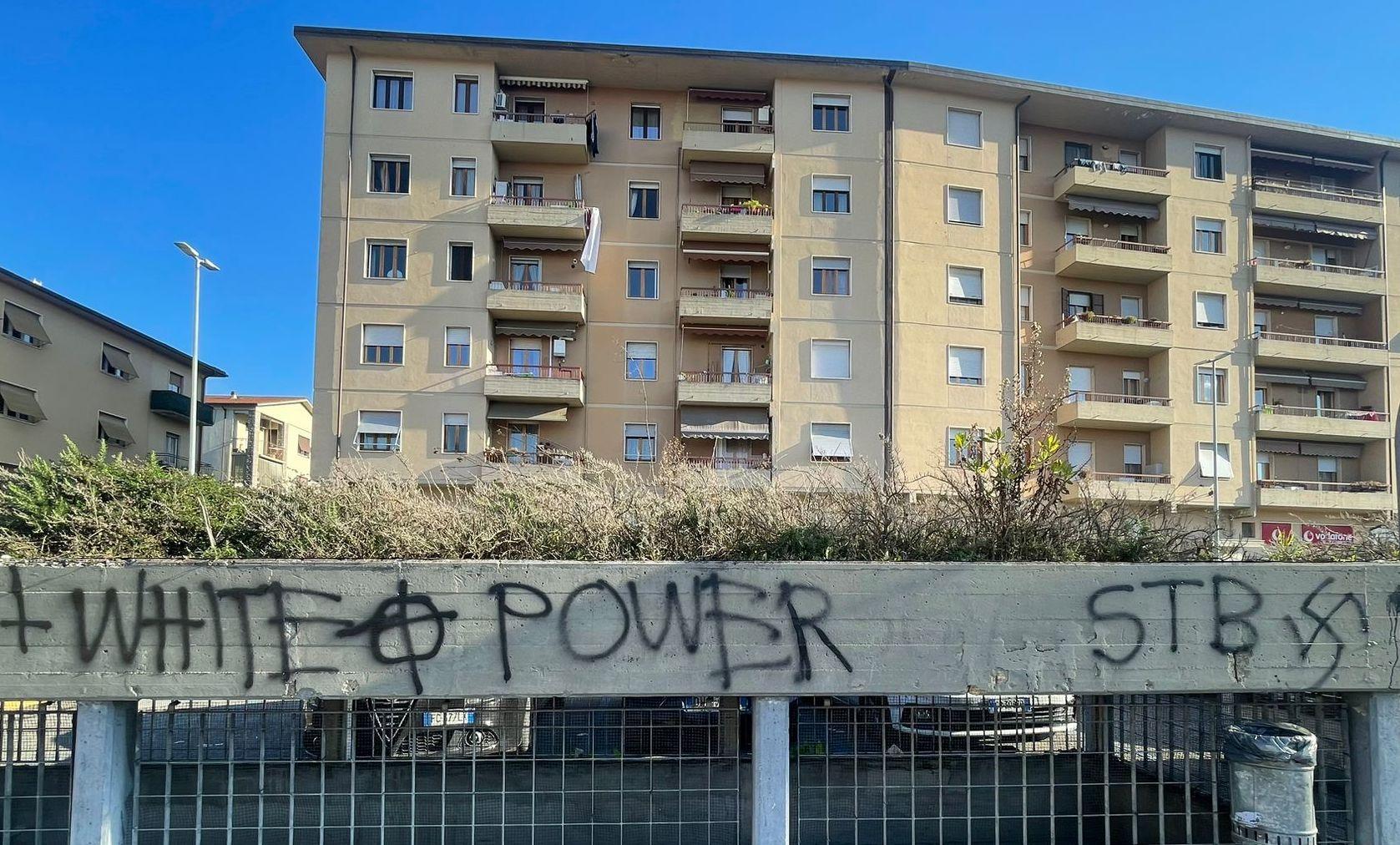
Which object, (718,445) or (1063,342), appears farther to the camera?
(1063,342)

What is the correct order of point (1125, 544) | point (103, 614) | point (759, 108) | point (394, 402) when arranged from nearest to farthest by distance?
point (103, 614) → point (1125, 544) → point (394, 402) → point (759, 108)

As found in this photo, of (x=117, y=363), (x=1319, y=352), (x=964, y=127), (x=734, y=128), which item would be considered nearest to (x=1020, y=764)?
(x=734, y=128)

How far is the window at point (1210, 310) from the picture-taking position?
2959 cm

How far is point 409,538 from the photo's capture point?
19.2 ft

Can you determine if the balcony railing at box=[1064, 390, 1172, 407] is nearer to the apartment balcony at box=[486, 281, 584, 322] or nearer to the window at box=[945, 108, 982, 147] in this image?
the window at box=[945, 108, 982, 147]

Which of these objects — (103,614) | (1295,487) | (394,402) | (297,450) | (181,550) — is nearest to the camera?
(103,614)

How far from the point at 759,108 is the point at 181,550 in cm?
2506

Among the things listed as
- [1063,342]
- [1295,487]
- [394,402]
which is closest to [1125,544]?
[394,402]

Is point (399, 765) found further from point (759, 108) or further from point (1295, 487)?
point (1295, 487)

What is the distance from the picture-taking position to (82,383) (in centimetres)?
3038

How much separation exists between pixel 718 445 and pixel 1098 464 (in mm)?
13343

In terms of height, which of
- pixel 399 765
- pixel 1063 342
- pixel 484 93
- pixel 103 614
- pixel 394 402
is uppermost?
pixel 484 93

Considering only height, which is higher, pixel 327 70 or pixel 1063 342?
pixel 327 70

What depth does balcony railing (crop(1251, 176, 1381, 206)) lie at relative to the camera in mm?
30438
